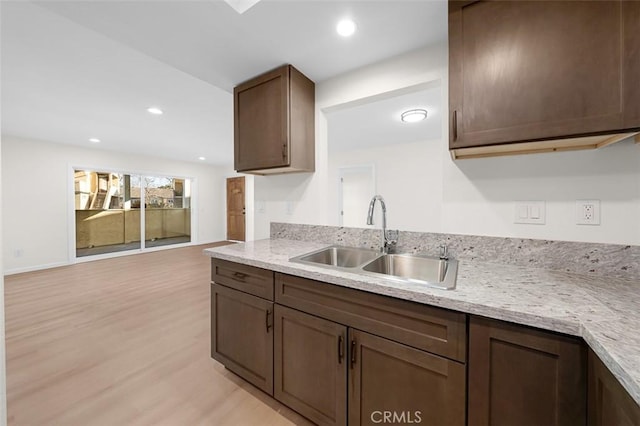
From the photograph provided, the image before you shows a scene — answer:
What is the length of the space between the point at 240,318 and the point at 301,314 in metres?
0.51

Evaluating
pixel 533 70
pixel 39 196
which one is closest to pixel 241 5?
pixel 533 70

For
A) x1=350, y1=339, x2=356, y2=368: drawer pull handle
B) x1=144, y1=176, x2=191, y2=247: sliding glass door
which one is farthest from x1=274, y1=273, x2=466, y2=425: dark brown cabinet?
x1=144, y1=176, x2=191, y2=247: sliding glass door

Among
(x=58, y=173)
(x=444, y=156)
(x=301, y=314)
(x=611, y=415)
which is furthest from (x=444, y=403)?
(x=58, y=173)

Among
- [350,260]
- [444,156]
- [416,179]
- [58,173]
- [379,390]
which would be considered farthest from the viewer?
[58,173]

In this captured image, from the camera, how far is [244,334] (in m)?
1.58

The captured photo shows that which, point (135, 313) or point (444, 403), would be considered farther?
point (135, 313)

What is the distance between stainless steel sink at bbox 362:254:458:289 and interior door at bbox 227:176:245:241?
6085 mm

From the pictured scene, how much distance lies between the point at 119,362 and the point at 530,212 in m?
2.93

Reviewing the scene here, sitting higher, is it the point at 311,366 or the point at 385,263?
the point at 385,263

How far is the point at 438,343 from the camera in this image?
0.95 meters

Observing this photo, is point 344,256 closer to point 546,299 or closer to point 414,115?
point 546,299

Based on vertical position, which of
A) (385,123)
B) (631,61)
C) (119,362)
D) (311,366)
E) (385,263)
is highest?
(385,123)

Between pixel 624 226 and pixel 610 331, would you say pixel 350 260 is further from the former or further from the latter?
pixel 624 226

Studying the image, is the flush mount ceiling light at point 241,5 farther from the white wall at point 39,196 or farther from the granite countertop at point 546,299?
the white wall at point 39,196
